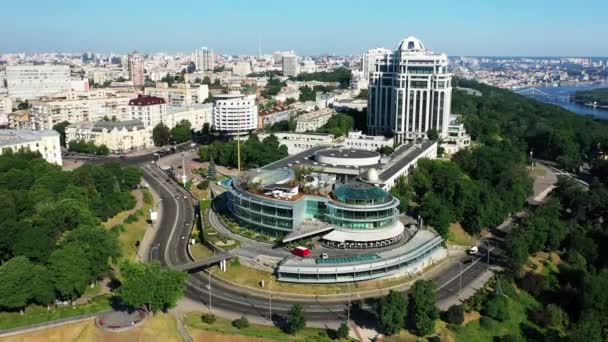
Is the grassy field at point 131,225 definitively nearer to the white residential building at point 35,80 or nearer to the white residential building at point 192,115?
the white residential building at point 192,115

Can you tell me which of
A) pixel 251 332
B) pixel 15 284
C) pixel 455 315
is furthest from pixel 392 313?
pixel 15 284

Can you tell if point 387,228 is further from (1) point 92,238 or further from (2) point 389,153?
(2) point 389,153

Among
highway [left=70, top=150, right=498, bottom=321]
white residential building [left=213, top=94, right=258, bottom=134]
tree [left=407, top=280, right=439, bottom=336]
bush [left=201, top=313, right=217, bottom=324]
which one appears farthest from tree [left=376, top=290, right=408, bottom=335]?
white residential building [left=213, top=94, right=258, bottom=134]

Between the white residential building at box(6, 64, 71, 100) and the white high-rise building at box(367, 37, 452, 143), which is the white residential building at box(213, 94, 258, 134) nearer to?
the white high-rise building at box(367, 37, 452, 143)

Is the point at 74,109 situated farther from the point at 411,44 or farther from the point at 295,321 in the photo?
the point at 295,321

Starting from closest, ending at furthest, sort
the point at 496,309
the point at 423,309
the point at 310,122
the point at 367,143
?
the point at 423,309, the point at 496,309, the point at 367,143, the point at 310,122

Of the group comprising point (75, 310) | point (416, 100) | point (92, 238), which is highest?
point (416, 100)

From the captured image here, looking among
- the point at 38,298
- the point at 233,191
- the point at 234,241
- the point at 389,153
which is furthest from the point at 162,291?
the point at 389,153
